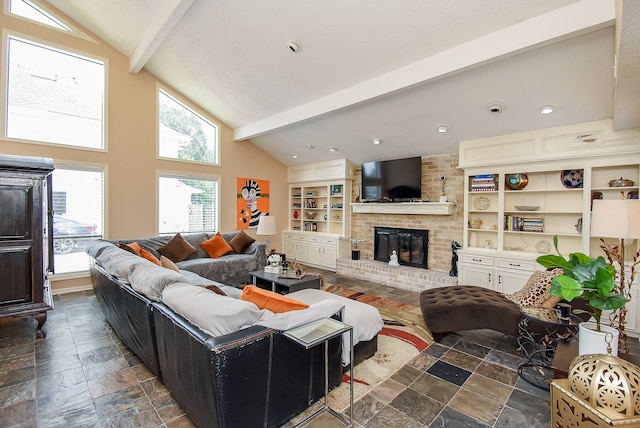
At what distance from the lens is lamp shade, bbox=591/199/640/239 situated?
2.12 m

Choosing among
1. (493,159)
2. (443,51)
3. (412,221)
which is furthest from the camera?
(412,221)

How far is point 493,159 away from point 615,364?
138 inches

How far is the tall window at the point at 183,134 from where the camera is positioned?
5555mm

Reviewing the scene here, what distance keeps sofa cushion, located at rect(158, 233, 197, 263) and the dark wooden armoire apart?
1757mm

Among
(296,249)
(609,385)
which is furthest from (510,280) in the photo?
(296,249)

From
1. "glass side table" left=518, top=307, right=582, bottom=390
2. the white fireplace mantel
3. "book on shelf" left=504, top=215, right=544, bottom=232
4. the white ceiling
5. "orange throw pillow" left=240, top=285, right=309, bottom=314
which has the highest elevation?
the white ceiling

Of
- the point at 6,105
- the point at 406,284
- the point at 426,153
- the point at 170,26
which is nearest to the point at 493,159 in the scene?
the point at 426,153

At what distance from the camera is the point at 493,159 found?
434 centimetres

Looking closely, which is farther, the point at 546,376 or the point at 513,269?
the point at 513,269

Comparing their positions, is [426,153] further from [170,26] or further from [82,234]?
[82,234]

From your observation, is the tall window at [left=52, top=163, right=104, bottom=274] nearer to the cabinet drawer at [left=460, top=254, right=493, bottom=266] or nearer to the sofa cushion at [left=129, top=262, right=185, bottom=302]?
the sofa cushion at [left=129, top=262, right=185, bottom=302]

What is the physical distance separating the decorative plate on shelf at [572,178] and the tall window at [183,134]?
600cm

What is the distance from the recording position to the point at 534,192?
434 cm

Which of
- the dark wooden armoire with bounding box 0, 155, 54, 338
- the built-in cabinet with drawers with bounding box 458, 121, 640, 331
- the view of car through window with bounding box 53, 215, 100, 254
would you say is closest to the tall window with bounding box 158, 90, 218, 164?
the view of car through window with bounding box 53, 215, 100, 254
